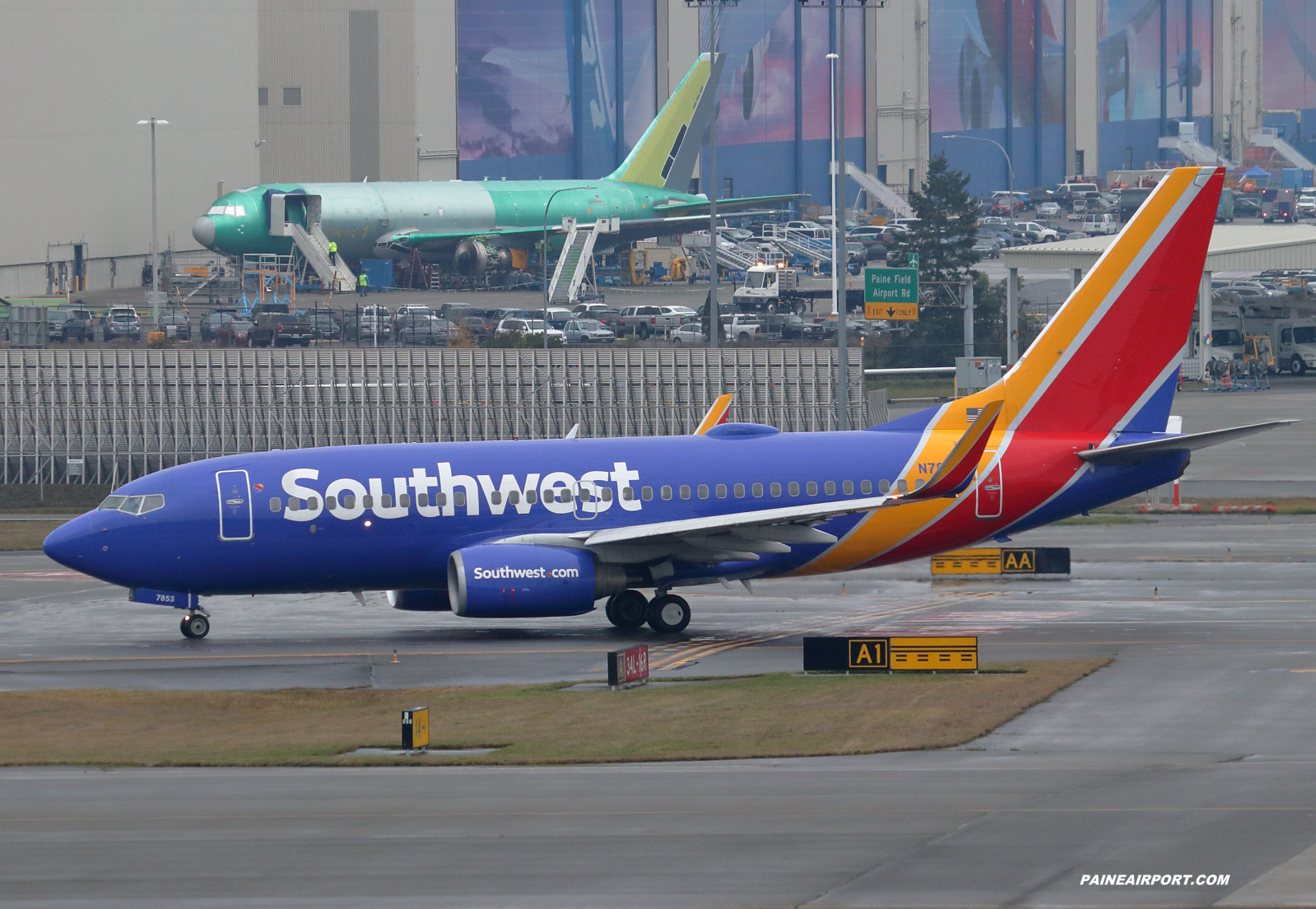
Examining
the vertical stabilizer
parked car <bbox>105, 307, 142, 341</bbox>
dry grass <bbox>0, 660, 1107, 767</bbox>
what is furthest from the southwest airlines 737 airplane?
the vertical stabilizer

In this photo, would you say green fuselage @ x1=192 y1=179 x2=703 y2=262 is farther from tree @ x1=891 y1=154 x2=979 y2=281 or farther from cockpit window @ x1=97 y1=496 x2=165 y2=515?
cockpit window @ x1=97 y1=496 x2=165 y2=515

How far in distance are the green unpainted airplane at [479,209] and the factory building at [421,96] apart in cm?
Answer: 1179

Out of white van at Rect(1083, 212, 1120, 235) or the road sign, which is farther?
white van at Rect(1083, 212, 1120, 235)

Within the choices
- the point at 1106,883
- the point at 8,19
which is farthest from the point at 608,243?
the point at 1106,883

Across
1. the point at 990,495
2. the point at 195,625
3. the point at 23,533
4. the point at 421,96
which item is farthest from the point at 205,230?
the point at 990,495

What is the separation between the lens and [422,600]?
131 ft

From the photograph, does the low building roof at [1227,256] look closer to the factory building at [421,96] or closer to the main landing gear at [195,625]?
the factory building at [421,96]

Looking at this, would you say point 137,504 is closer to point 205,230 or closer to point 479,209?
point 205,230

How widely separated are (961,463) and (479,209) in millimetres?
95602

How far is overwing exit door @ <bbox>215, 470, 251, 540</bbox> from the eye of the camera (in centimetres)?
3759

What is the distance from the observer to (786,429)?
222ft

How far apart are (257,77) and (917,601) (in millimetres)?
116496

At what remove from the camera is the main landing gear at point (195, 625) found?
39.4 m

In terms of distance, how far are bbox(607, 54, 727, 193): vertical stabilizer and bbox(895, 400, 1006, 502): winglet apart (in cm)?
10347
